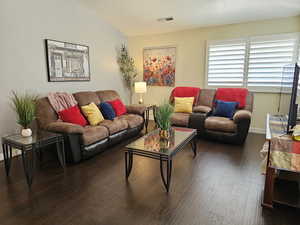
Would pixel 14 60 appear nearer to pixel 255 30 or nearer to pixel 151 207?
pixel 151 207

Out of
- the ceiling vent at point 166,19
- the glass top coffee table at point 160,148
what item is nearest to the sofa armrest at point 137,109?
the glass top coffee table at point 160,148

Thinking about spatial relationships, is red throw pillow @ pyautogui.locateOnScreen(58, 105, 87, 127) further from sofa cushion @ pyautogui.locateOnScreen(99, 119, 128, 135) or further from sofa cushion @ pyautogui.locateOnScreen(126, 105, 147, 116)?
sofa cushion @ pyautogui.locateOnScreen(126, 105, 147, 116)

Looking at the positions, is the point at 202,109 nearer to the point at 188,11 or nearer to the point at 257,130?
the point at 257,130

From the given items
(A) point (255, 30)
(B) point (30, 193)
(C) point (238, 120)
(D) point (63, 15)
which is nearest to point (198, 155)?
(C) point (238, 120)

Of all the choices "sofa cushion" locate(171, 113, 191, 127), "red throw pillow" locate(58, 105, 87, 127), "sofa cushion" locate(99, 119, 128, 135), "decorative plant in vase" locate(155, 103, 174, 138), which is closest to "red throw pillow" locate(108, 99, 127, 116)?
"sofa cushion" locate(99, 119, 128, 135)

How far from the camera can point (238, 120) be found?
3584mm

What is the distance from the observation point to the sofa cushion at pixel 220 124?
365cm

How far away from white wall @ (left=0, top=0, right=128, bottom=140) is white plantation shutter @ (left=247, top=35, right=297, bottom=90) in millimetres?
3467

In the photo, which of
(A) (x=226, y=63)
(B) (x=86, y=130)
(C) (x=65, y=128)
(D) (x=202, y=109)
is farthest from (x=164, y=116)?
(A) (x=226, y=63)

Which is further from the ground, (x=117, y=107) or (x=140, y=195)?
(x=117, y=107)

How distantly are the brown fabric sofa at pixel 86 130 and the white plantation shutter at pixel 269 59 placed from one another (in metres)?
2.69

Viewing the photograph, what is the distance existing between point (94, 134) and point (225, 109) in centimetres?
263

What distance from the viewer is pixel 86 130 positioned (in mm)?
3117

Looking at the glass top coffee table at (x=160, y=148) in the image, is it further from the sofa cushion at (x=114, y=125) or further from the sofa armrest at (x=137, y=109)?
the sofa armrest at (x=137, y=109)
